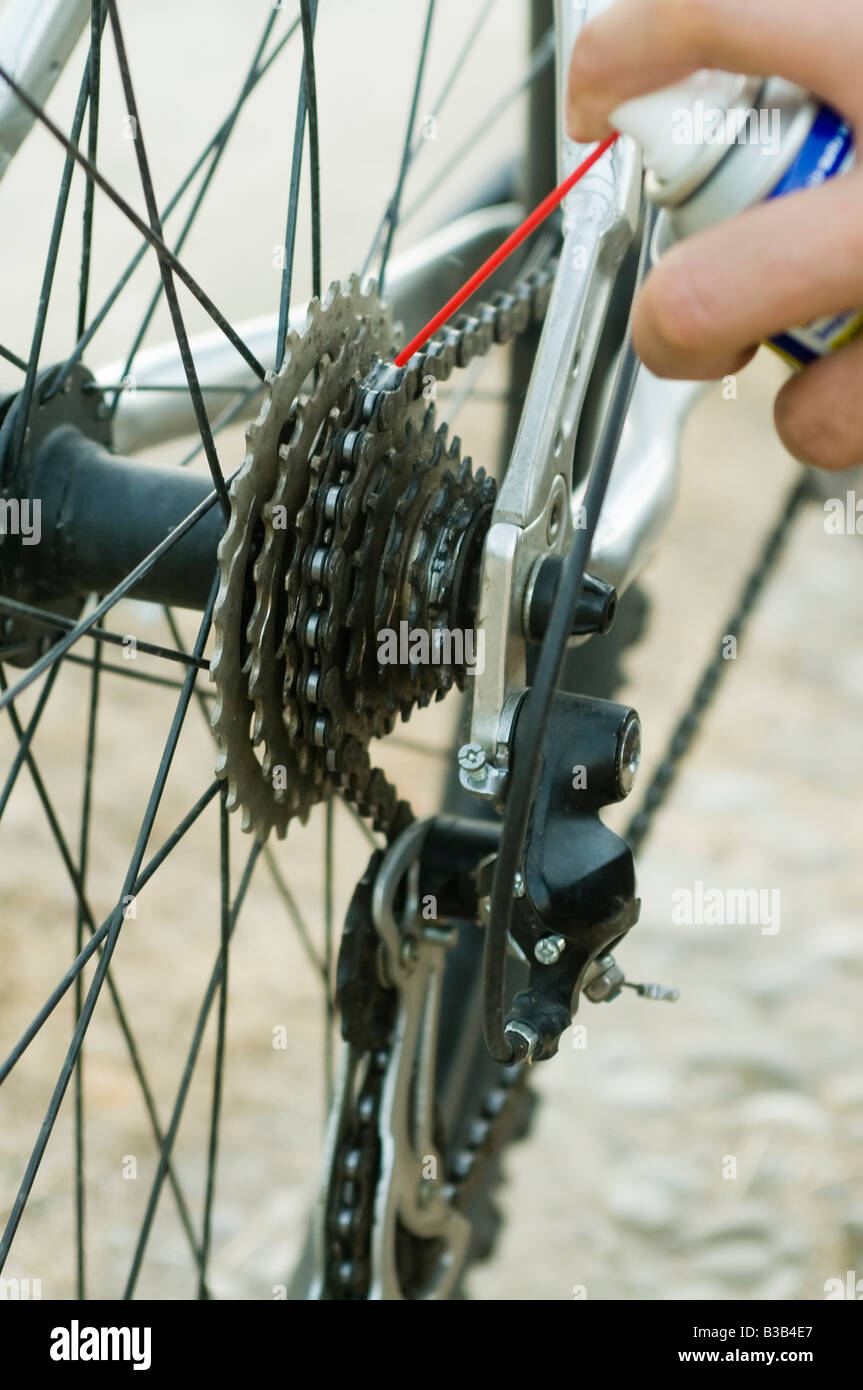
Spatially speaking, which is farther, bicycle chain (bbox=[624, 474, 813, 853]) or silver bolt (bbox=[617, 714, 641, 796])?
bicycle chain (bbox=[624, 474, 813, 853])

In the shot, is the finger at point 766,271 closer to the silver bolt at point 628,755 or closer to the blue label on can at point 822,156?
the blue label on can at point 822,156

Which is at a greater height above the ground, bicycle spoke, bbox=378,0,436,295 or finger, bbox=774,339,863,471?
bicycle spoke, bbox=378,0,436,295

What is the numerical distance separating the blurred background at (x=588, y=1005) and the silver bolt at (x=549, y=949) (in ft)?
1.15

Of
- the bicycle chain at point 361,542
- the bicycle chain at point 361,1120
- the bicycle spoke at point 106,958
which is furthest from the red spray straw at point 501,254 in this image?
the bicycle chain at point 361,1120

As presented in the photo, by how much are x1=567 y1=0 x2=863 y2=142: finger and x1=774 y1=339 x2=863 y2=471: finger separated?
0.06 metres

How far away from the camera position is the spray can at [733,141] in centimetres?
36

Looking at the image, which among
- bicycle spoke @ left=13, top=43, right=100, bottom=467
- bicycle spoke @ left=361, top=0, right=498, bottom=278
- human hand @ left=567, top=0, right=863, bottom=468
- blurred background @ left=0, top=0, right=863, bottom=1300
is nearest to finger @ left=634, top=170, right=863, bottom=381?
human hand @ left=567, top=0, right=863, bottom=468

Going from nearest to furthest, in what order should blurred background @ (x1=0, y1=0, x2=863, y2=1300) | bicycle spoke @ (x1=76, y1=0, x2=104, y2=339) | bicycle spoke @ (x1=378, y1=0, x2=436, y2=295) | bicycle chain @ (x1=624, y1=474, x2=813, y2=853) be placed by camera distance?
bicycle spoke @ (x1=76, y1=0, x2=104, y2=339) < bicycle spoke @ (x1=378, y1=0, x2=436, y2=295) < bicycle chain @ (x1=624, y1=474, x2=813, y2=853) < blurred background @ (x1=0, y1=0, x2=863, y2=1300)

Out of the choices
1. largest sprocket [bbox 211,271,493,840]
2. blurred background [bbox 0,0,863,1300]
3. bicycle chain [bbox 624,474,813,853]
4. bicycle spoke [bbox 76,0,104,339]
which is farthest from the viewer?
blurred background [bbox 0,0,863,1300]

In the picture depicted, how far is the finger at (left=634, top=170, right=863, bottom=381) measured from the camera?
339mm

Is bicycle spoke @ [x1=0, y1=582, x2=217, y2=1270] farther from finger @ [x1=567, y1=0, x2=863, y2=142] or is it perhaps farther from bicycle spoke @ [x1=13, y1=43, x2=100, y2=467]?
finger @ [x1=567, y1=0, x2=863, y2=142]

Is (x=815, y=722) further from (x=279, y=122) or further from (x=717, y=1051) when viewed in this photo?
(x=279, y=122)

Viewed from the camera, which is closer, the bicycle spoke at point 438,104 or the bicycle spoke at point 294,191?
the bicycle spoke at point 294,191

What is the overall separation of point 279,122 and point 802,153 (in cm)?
238
